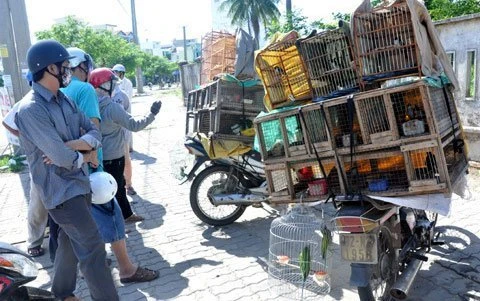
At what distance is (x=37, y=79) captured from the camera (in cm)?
286

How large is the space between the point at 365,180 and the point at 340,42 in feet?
3.90

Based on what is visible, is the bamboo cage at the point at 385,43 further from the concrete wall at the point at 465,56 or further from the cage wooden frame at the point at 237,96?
the concrete wall at the point at 465,56

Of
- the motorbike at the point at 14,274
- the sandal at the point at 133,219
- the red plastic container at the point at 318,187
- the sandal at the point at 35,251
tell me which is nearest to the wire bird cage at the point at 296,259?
the red plastic container at the point at 318,187

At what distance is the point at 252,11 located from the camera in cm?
4050

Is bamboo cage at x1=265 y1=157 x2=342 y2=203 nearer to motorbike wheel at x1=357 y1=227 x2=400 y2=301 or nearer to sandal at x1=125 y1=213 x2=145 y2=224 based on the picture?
motorbike wheel at x1=357 y1=227 x2=400 y2=301

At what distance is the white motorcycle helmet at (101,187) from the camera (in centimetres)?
328

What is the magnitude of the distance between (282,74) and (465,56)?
3985 mm

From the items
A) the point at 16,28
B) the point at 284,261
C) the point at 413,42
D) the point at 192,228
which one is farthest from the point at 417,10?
the point at 16,28

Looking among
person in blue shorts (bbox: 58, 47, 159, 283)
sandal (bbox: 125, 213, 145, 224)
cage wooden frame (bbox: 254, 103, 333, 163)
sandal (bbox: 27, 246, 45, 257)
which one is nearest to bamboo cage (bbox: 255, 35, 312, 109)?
cage wooden frame (bbox: 254, 103, 333, 163)

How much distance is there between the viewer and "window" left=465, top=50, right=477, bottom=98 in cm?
619

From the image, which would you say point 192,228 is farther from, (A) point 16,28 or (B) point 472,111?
(A) point 16,28

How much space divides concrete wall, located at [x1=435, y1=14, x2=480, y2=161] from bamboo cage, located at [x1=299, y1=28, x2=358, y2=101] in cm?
377

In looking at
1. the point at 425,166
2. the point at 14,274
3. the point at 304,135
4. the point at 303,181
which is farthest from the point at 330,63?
the point at 14,274

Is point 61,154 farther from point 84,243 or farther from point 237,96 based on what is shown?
point 237,96
